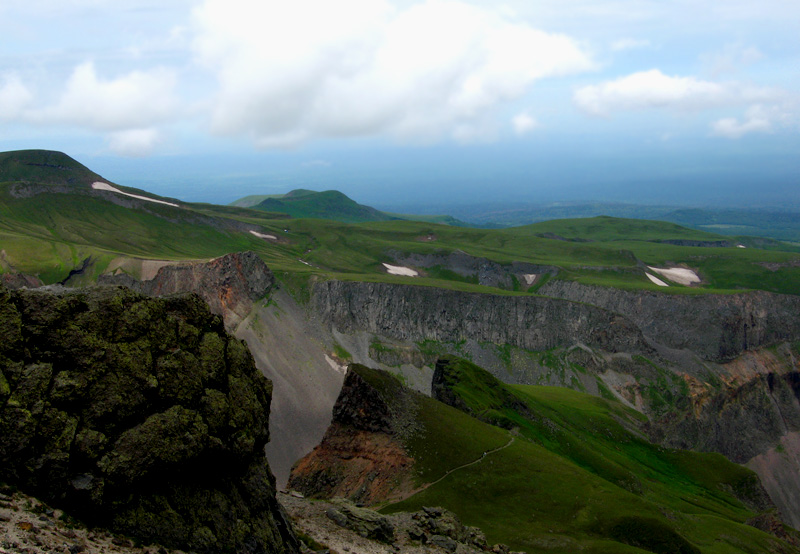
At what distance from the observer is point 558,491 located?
5509 cm

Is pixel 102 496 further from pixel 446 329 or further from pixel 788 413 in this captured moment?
pixel 788 413

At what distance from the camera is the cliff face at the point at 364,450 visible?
179ft

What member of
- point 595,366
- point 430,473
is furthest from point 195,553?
point 595,366

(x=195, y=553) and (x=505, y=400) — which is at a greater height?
(x=195, y=553)

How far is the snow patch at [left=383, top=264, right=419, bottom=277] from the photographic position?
617 ft

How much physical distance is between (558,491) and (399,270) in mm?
138480

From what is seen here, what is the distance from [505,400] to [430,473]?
111 feet

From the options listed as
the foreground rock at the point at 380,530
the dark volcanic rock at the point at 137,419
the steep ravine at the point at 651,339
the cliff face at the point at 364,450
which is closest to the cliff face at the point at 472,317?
the steep ravine at the point at 651,339

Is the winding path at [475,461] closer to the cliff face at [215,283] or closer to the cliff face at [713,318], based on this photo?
the cliff face at [215,283]

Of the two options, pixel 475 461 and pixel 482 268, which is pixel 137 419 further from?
pixel 482 268

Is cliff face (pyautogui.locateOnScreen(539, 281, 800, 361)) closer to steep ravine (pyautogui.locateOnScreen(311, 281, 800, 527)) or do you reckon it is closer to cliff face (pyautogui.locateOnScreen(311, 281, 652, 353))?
steep ravine (pyautogui.locateOnScreen(311, 281, 800, 527))

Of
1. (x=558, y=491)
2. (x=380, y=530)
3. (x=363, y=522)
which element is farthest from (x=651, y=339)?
(x=363, y=522)

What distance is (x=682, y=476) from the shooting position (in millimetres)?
91500

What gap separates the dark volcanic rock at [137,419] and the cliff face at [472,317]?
11176cm
